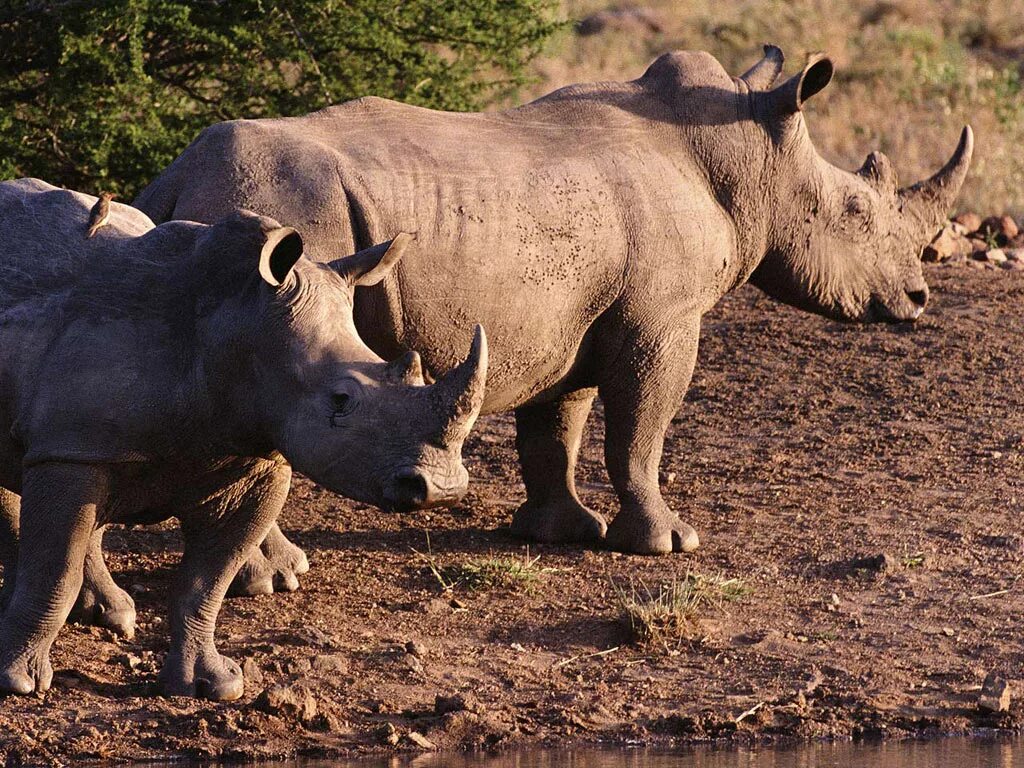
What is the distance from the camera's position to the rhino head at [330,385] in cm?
588

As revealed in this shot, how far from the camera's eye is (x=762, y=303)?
1307cm

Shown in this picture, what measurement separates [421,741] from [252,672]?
712mm

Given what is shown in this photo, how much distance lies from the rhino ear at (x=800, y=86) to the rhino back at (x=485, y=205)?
52cm

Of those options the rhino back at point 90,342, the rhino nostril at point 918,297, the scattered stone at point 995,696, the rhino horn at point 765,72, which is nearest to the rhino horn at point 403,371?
the rhino back at point 90,342

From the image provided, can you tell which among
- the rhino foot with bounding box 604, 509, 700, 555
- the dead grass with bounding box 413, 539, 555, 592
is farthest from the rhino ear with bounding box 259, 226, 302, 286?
the rhino foot with bounding box 604, 509, 700, 555

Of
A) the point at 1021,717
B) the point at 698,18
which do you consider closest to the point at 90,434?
the point at 1021,717

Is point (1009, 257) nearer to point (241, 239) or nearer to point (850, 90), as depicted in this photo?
point (850, 90)

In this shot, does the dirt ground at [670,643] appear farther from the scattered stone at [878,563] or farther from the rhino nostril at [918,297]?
the rhino nostril at [918,297]

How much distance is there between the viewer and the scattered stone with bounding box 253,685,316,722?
6.77 m

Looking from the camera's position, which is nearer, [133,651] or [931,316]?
[133,651]

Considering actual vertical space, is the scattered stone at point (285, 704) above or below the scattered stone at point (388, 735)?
above

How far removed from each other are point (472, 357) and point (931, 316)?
23.5 feet

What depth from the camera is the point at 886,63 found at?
21.8 meters

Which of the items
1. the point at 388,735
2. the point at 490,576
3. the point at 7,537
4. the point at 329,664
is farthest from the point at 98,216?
the point at 490,576
